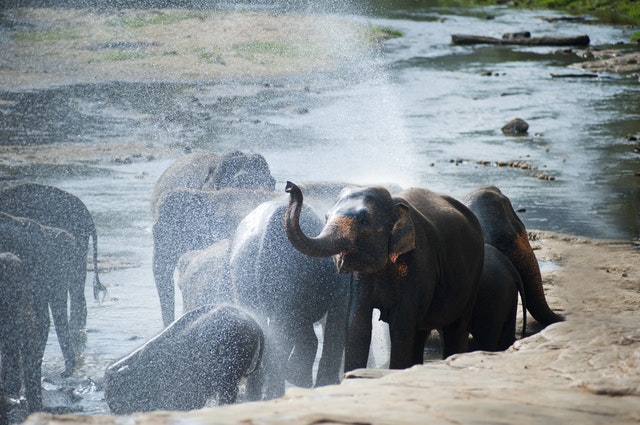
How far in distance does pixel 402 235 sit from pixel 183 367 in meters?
1.50

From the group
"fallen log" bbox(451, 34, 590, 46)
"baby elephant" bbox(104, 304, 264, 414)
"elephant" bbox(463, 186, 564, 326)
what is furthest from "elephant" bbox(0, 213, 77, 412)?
"fallen log" bbox(451, 34, 590, 46)

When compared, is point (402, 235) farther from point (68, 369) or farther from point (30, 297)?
point (68, 369)

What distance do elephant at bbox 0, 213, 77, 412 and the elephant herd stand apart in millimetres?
11

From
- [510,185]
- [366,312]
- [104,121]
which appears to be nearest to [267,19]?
[104,121]

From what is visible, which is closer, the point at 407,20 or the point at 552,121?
the point at 552,121

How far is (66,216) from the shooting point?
9.96 meters

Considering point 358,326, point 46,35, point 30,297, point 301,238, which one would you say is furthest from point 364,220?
point 46,35

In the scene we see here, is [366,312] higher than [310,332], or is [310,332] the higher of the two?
[366,312]

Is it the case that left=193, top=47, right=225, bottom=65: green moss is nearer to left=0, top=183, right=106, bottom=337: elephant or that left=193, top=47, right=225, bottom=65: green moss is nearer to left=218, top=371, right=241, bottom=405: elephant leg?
left=0, top=183, right=106, bottom=337: elephant

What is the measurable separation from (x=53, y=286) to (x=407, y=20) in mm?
29490

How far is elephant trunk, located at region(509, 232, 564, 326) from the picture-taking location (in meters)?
8.23

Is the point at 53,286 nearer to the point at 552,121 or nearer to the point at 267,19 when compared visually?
the point at 552,121

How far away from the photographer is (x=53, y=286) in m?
9.23

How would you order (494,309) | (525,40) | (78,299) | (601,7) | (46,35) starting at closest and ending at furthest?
(494,309) < (78,299) < (46,35) < (525,40) < (601,7)
